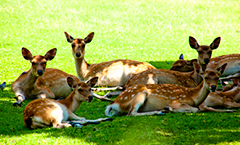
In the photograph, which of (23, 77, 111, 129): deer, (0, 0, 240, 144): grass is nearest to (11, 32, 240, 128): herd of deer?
(23, 77, 111, 129): deer

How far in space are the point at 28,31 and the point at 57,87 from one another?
10.8 meters

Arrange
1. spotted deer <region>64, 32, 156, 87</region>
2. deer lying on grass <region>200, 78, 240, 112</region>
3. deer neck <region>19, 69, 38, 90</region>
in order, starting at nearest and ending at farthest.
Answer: deer lying on grass <region>200, 78, 240, 112</region>
deer neck <region>19, 69, 38, 90</region>
spotted deer <region>64, 32, 156, 87</region>

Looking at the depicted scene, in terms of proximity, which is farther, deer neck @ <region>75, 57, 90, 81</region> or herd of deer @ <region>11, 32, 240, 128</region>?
deer neck @ <region>75, 57, 90, 81</region>

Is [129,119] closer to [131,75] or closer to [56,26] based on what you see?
[131,75]

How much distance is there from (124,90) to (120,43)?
374 inches

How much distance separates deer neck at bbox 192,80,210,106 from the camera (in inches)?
253

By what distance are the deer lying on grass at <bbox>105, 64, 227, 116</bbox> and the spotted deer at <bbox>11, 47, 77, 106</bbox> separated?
2.01 meters

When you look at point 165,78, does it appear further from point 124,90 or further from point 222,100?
point 222,100

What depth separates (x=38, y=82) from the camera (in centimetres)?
818

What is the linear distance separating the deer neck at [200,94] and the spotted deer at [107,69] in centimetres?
300

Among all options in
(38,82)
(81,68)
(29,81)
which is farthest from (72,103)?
(81,68)

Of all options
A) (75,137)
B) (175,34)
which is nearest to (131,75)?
(75,137)

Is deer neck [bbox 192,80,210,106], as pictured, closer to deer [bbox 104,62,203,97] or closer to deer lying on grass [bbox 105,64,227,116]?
deer lying on grass [bbox 105,64,227,116]

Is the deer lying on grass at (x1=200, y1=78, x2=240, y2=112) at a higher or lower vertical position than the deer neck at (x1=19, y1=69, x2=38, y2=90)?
lower
